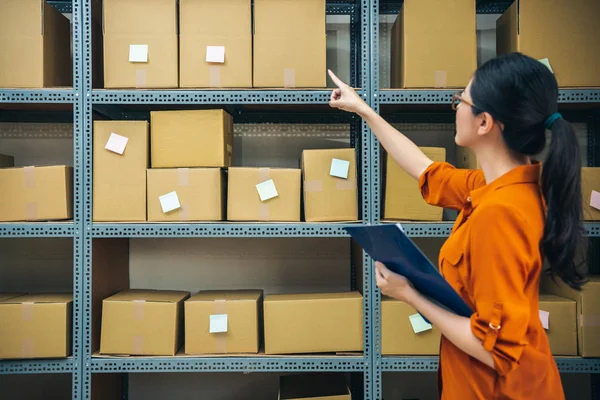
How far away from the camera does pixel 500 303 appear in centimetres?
88

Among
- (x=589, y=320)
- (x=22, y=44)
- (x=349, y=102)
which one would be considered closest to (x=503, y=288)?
(x=349, y=102)

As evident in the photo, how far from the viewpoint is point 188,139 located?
1.87 metres

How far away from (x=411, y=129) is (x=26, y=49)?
69.5 inches

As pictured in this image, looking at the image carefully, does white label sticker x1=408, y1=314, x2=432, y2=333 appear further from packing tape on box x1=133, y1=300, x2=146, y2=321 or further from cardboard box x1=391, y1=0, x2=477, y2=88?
packing tape on box x1=133, y1=300, x2=146, y2=321

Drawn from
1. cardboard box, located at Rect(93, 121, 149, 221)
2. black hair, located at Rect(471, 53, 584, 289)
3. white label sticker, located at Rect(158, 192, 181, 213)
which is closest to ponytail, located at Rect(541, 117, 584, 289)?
black hair, located at Rect(471, 53, 584, 289)

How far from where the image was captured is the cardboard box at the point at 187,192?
1853 mm

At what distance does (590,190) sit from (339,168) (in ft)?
3.35

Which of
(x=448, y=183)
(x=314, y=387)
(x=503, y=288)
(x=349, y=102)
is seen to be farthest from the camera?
(x=314, y=387)

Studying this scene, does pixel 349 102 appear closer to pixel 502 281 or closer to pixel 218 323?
pixel 502 281

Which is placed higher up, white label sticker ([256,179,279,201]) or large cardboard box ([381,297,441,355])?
white label sticker ([256,179,279,201])

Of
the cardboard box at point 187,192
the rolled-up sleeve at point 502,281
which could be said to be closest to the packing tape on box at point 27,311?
the cardboard box at point 187,192

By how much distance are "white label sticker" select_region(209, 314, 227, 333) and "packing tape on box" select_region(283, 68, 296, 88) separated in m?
0.97

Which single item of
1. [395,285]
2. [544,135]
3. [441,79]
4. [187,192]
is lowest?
[395,285]

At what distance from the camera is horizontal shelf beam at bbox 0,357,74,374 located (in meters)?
1.82
